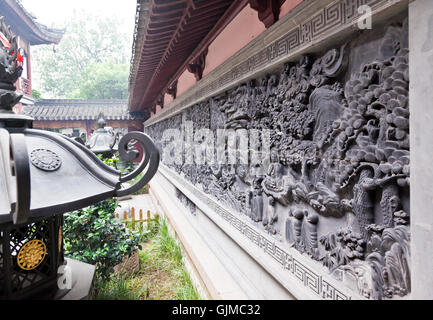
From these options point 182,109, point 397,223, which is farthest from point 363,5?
point 182,109

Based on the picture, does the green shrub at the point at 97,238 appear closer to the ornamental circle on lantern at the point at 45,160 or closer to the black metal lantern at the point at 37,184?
the black metal lantern at the point at 37,184

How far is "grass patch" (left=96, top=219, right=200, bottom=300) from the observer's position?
11.7 ft

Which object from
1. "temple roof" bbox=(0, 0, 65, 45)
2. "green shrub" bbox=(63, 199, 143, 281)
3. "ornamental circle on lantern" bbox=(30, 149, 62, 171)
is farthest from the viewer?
"temple roof" bbox=(0, 0, 65, 45)

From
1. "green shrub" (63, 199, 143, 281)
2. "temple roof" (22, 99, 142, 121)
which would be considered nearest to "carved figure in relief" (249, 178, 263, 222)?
"green shrub" (63, 199, 143, 281)

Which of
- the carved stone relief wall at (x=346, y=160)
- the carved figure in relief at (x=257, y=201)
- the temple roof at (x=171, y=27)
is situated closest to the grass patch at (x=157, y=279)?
the carved figure in relief at (x=257, y=201)

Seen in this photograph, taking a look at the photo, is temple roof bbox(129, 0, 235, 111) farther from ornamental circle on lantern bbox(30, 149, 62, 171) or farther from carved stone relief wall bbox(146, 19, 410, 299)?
ornamental circle on lantern bbox(30, 149, 62, 171)

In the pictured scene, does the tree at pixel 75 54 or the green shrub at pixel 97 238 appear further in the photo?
the tree at pixel 75 54

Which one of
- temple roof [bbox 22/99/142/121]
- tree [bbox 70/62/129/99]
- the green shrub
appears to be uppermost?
tree [bbox 70/62/129/99]

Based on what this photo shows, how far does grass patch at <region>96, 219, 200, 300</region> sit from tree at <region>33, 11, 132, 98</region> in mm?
27092

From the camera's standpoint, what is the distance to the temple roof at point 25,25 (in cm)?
947

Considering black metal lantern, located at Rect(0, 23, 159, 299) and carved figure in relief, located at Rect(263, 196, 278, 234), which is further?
carved figure in relief, located at Rect(263, 196, 278, 234)

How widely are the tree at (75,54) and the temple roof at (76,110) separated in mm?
10662
